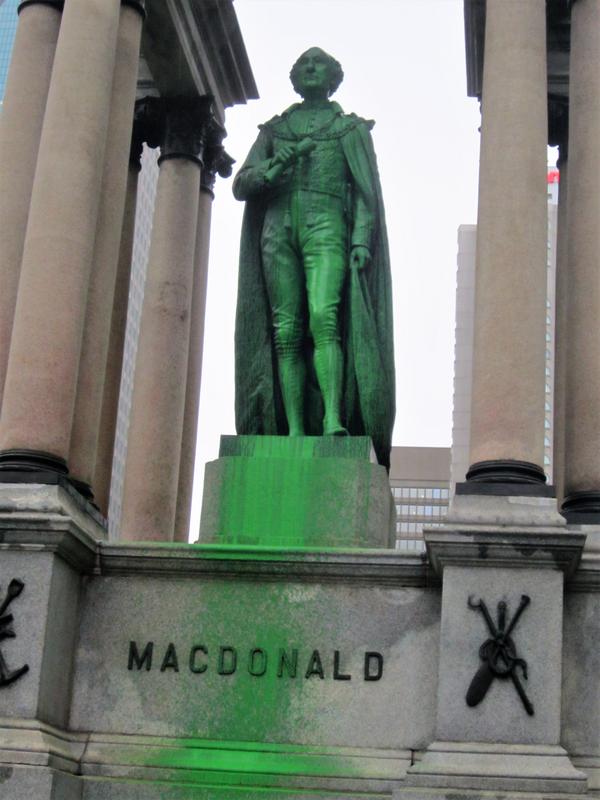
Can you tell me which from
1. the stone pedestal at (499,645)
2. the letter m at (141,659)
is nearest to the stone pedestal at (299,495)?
the letter m at (141,659)

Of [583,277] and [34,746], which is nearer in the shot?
[34,746]

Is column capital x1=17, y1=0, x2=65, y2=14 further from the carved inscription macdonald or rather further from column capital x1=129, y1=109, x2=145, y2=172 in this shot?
the carved inscription macdonald

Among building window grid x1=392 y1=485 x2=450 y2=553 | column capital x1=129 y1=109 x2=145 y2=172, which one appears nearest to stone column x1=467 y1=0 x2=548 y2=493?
column capital x1=129 y1=109 x2=145 y2=172

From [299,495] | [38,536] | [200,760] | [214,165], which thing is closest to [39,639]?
[38,536]

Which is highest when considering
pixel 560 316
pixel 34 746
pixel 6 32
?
pixel 6 32

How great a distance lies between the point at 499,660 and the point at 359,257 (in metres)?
6.29

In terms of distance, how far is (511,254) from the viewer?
57.6 ft

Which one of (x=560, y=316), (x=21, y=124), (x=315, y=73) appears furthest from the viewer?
(x=560, y=316)

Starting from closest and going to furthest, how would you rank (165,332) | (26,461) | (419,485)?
(26,461), (165,332), (419,485)

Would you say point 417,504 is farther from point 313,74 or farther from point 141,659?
point 141,659

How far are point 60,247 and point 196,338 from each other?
26.5 ft

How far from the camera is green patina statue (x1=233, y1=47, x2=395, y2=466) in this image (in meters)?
19.4

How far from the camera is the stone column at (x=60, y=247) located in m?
17.4

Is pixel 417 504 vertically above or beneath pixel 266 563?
above
